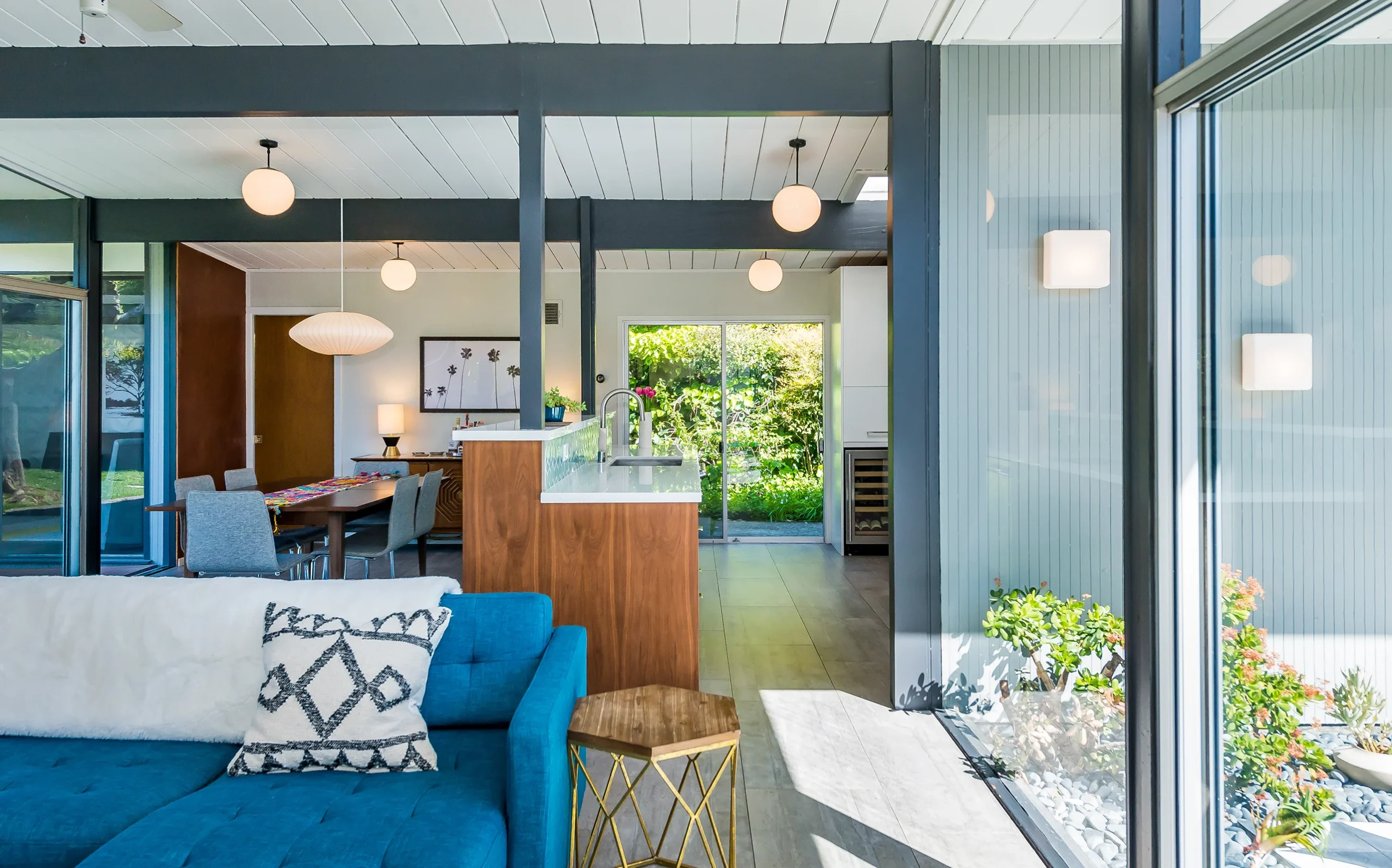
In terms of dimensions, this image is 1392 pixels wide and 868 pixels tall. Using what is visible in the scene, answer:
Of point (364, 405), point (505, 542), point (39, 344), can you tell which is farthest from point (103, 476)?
point (505, 542)

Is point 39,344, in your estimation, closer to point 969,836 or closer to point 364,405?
point 364,405

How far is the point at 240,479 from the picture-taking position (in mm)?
4969

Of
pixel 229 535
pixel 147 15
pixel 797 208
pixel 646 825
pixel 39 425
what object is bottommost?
pixel 646 825

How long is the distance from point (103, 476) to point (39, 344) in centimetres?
110

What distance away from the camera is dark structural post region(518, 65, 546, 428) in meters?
2.91

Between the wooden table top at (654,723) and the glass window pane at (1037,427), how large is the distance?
94 centimetres

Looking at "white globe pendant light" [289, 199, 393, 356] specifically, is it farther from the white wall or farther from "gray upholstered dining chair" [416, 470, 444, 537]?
the white wall

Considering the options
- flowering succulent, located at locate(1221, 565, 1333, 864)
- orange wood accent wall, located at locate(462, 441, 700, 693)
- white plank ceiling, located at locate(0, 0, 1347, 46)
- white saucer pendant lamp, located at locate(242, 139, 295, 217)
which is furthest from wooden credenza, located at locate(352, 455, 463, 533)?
flowering succulent, located at locate(1221, 565, 1333, 864)

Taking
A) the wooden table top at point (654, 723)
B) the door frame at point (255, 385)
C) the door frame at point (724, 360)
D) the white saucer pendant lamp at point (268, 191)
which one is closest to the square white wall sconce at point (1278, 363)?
the wooden table top at point (654, 723)

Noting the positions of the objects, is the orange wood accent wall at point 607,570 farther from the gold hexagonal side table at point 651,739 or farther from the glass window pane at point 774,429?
the glass window pane at point 774,429

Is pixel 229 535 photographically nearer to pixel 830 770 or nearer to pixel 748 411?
pixel 830 770

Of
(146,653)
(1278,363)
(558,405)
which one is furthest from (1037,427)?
(558,405)

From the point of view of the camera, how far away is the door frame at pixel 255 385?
672 cm

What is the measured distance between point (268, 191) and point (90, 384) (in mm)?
2370
